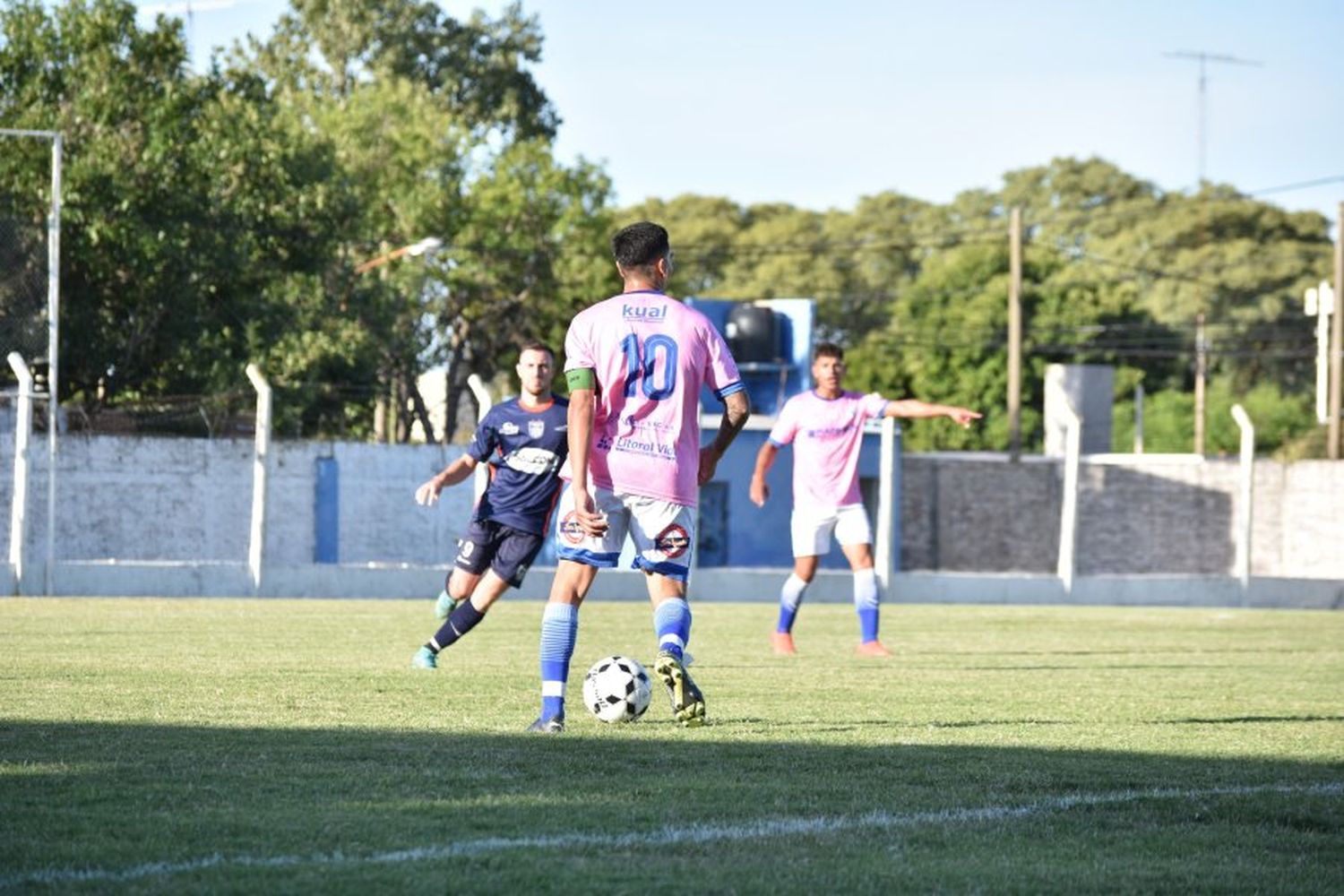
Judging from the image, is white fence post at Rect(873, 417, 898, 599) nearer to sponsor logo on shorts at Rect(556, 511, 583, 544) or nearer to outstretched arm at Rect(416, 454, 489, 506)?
outstretched arm at Rect(416, 454, 489, 506)

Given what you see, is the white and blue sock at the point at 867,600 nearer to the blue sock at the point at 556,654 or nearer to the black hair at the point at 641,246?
the blue sock at the point at 556,654

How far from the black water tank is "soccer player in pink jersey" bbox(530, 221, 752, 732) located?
30.5m

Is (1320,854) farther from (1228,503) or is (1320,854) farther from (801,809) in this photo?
(1228,503)

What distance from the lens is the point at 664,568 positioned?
809cm

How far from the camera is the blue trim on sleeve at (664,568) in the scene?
8078 mm

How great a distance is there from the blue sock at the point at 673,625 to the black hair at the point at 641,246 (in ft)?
4.39

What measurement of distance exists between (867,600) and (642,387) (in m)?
6.44

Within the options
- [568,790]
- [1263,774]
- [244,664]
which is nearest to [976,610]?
[244,664]

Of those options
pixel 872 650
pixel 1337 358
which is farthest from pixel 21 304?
Answer: pixel 1337 358

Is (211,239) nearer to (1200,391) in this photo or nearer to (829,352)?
(829,352)

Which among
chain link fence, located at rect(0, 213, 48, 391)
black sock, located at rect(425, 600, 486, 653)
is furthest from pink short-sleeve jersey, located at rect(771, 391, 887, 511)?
chain link fence, located at rect(0, 213, 48, 391)

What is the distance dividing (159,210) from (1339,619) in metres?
Answer: 18.2

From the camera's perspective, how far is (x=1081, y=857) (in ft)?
17.6

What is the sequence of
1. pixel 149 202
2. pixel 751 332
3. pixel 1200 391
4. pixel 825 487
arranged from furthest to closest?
1. pixel 1200 391
2. pixel 751 332
3. pixel 149 202
4. pixel 825 487
